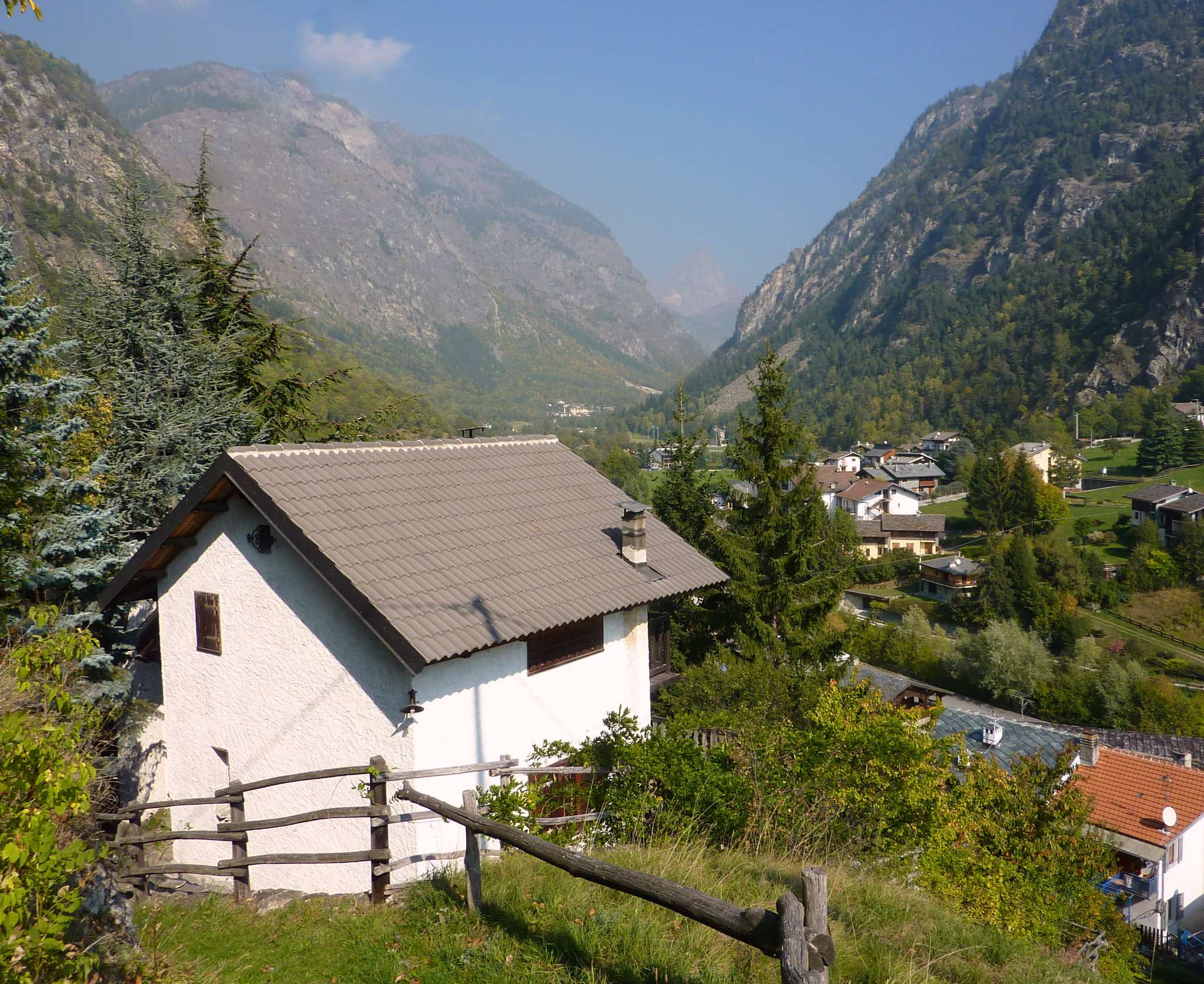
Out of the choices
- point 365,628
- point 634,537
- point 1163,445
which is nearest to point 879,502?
point 1163,445

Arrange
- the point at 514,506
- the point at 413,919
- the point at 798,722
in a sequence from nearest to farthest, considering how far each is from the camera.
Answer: the point at 413,919, the point at 514,506, the point at 798,722

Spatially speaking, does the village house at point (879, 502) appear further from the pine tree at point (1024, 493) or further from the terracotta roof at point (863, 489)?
the pine tree at point (1024, 493)

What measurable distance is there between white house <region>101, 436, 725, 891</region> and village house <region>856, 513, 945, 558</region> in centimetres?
7935

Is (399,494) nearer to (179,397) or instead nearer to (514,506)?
(514,506)

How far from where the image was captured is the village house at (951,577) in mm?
68312

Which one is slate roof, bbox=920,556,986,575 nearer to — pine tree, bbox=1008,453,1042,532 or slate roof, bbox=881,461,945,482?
pine tree, bbox=1008,453,1042,532

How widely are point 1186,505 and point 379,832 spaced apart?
8596 cm

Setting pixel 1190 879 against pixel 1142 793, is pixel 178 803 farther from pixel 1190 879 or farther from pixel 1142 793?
pixel 1190 879

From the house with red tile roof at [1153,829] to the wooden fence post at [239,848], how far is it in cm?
2498

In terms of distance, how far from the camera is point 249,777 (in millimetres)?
10609

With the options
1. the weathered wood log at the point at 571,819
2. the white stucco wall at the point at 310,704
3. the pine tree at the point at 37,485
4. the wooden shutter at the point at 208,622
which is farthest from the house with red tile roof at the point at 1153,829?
the pine tree at the point at 37,485

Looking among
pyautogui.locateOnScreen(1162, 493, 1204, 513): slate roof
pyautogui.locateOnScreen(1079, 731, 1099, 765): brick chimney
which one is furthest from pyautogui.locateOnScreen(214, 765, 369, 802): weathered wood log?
pyautogui.locateOnScreen(1162, 493, 1204, 513): slate roof

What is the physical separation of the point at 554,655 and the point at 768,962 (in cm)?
643

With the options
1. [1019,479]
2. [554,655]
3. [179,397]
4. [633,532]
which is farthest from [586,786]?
[1019,479]
